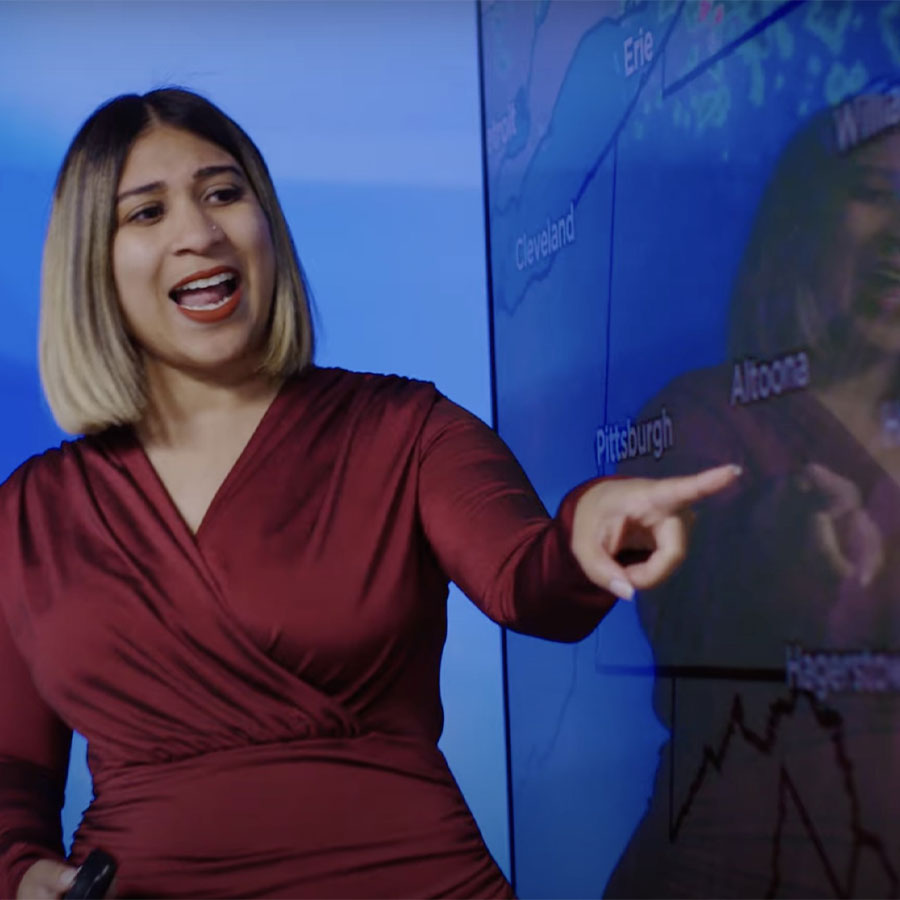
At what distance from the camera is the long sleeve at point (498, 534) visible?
94 centimetres

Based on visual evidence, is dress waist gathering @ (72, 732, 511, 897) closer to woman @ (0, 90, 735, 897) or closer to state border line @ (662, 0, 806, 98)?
woman @ (0, 90, 735, 897)

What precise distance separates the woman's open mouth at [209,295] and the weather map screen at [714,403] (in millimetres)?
578

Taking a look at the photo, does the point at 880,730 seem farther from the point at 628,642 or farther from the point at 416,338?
the point at 416,338

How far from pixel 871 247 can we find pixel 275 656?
0.68m

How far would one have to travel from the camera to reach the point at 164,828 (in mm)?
1085

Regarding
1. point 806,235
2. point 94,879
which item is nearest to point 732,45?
point 806,235

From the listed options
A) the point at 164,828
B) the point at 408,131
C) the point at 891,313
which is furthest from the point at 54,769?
the point at 408,131

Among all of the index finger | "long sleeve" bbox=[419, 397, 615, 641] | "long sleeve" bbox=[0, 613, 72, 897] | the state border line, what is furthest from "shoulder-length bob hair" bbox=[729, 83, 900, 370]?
"long sleeve" bbox=[0, 613, 72, 897]

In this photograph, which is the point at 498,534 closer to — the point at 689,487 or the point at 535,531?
the point at 535,531

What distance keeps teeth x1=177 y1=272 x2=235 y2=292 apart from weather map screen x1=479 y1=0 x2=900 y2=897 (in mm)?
585

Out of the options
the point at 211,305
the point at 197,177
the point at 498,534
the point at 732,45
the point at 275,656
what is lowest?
the point at 275,656

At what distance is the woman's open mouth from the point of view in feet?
4.00

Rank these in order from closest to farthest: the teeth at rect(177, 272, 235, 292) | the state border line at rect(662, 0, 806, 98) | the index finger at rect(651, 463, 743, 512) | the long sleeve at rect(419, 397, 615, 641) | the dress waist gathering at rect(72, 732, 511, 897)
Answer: the index finger at rect(651, 463, 743, 512) < the long sleeve at rect(419, 397, 615, 641) < the dress waist gathering at rect(72, 732, 511, 897) < the teeth at rect(177, 272, 235, 292) < the state border line at rect(662, 0, 806, 98)

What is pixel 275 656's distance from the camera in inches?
43.3
